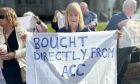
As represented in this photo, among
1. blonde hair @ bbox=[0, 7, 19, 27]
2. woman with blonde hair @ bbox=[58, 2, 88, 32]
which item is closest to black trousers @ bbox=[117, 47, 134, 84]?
woman with blonde hair @ bbox=[58, 2, 88, 32]

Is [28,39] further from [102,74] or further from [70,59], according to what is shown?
[102,74]

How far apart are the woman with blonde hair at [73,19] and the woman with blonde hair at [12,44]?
26.1 inches

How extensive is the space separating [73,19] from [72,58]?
540 millimetres

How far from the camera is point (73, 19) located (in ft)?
20.7

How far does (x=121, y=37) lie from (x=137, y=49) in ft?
2.13

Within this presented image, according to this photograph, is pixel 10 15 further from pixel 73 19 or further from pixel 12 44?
pixel 73 19

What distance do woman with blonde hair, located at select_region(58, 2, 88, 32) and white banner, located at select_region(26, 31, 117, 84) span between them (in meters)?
0.15

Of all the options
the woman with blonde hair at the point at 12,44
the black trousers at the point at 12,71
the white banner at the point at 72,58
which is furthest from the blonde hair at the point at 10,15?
the black trousers at the point at 12,71

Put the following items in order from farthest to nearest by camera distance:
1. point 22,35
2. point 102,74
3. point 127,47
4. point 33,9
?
point 33,9 → point 127,47 → point 102,74 → point 22,35

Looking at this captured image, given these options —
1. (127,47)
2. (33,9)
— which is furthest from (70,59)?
(33,9)

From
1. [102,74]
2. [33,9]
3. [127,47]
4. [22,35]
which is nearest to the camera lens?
[22,35]

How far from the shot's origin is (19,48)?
6133mm

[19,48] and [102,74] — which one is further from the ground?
[19,48]

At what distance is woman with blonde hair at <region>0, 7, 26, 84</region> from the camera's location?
19.9 feet
